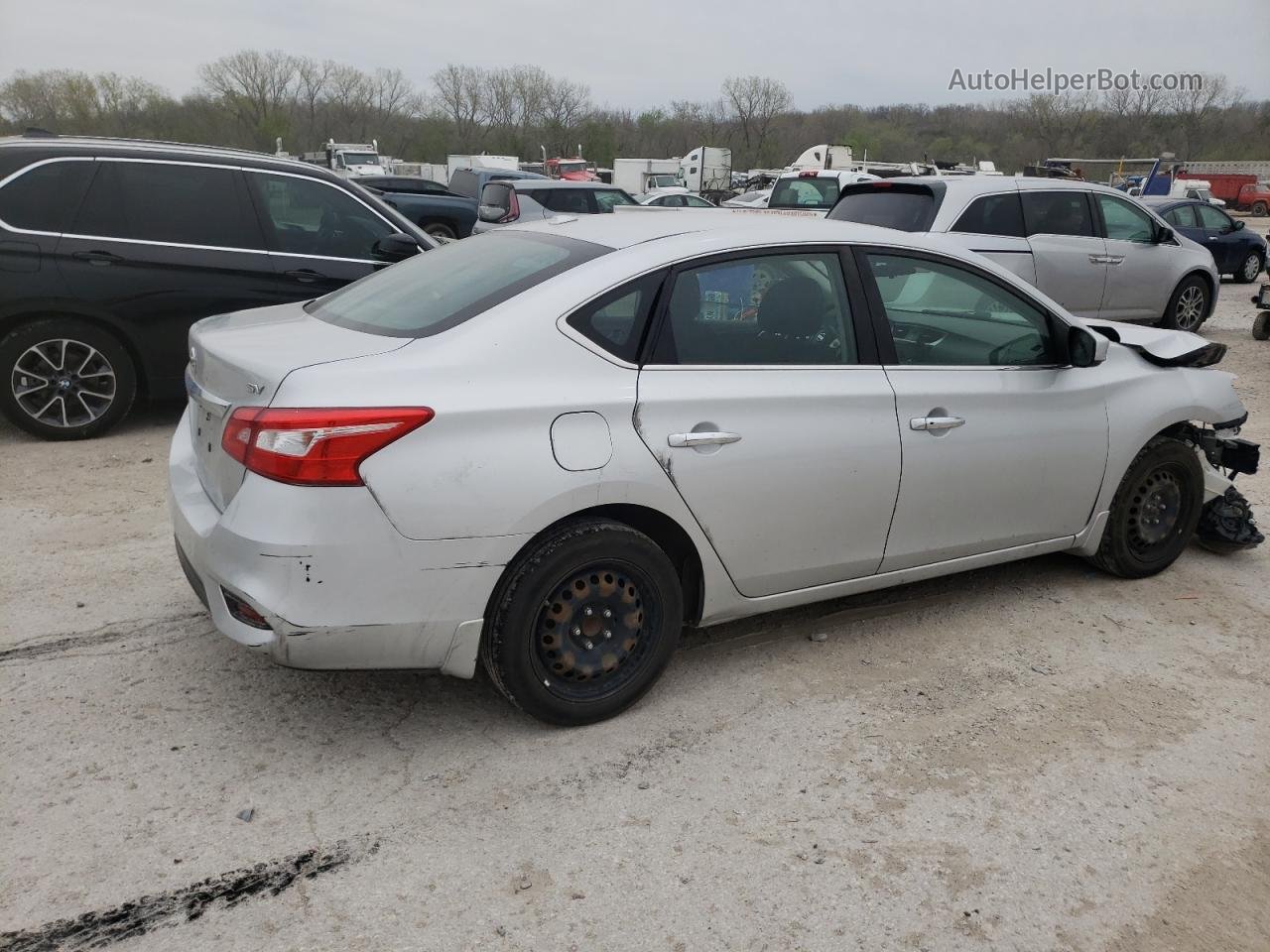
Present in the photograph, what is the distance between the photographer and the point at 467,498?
9.20 ft

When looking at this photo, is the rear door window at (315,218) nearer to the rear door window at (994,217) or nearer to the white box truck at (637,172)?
the rear door window at (994,217)

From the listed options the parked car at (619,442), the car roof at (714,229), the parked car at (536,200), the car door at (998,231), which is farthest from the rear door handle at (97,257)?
the car door at (998,231)

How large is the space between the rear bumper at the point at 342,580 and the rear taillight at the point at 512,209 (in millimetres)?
10381

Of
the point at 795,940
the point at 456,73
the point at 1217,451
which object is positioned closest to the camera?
the point at 795,940

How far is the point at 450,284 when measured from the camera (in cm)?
346

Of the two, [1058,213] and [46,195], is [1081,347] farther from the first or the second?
[1058,213]

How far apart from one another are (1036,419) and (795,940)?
247 centimetres

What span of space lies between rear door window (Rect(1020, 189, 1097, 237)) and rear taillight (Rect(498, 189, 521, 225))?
21.1ft

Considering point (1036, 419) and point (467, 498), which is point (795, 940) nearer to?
point (467, 498)

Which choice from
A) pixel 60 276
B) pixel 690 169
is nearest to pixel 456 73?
pixel 690 169

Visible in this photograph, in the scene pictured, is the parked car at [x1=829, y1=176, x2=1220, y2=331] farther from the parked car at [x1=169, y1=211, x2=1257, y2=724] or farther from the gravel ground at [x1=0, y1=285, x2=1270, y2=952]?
the gravel ground at [x1=0, y1=285, x2=1270, y2=952]

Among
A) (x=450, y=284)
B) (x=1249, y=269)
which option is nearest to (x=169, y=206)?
(x=450, y=284)

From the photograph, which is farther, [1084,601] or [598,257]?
[1084,601]

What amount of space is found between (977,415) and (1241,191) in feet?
182
